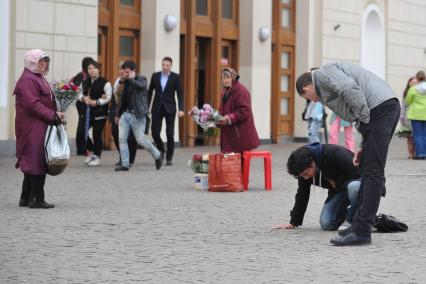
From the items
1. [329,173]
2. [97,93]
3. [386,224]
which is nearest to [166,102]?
[97,93]

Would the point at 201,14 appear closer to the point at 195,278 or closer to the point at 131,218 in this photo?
the point at 131,218

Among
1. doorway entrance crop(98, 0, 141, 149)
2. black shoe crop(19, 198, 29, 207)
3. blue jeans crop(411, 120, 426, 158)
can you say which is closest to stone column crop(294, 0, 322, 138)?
doorway entrance crop(98, 0, 141, 149)

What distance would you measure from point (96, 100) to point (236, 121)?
485 centimetres

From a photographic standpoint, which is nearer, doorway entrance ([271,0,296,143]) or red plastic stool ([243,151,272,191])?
red plastic stool ([243,151,272,191])

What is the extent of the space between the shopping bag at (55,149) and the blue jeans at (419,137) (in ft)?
38.0

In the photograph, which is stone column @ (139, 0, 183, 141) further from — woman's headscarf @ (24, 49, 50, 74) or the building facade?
woman's headscarf @ (24, 49, 50, 74)

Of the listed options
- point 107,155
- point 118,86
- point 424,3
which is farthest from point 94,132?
point 424,3

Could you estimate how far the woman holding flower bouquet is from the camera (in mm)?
20125

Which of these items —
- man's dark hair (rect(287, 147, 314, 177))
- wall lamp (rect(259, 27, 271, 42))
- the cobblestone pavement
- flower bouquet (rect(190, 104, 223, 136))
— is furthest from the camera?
wall lamp (rect(259, 27, 271, 42))

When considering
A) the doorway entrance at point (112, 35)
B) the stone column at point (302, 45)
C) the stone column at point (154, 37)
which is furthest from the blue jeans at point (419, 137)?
the stone column at point (302, 45)

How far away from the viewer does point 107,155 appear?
22.9 m

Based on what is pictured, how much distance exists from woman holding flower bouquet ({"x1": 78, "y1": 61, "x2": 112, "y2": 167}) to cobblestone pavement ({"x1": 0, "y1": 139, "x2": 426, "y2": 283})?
3.42m

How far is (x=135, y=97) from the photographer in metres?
18.9

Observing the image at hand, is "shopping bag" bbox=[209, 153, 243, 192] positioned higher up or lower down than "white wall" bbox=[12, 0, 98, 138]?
lower down
